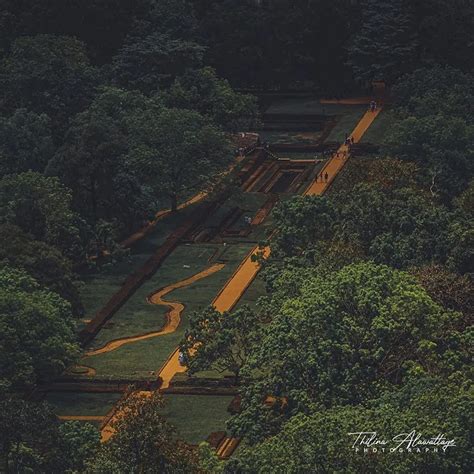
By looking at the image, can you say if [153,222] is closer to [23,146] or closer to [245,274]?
[23,146]

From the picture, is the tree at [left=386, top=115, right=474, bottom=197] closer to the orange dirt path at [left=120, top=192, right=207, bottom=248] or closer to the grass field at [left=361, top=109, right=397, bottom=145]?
the orange dirt path at [left=120, top=192, right=207, bottom=248]

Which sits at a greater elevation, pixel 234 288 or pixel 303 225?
pixel 303 225

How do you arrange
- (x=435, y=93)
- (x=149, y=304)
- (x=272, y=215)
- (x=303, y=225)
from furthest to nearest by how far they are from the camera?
(x=435, y=93)
(x=272, y=215)
(x=149, y=304)
(x=303, y=225)

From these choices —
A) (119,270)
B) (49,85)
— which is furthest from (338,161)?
(119,270)

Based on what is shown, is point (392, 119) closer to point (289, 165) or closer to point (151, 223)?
point (289, 165)

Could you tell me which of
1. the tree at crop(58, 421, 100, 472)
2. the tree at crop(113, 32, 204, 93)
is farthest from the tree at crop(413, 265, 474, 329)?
the tree at crop(113, 32, 204, 93)

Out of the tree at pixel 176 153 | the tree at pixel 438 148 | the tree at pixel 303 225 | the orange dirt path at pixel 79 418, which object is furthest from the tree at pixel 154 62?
the orange dirt path at pixel 79 418

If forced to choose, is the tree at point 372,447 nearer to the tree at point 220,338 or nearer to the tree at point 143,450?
the tree at point 143,450

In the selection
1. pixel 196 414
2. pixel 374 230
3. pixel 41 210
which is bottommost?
pixel 196 414
